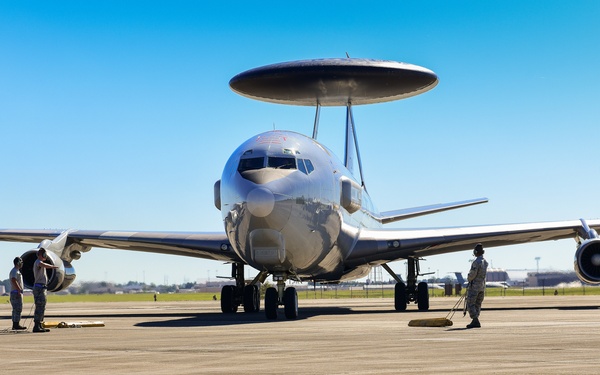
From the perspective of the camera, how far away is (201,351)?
12547mm

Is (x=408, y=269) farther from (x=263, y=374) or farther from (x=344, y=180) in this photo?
(x=263, y=374)

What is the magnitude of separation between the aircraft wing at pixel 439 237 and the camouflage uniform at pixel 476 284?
10042 millimetres

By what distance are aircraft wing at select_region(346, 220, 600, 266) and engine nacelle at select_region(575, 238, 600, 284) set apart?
2.84 feet

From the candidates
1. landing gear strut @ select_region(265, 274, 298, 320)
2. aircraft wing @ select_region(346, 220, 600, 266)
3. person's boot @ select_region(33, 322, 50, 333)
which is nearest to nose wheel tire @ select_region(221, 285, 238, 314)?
aircraft wing @ select_region(346, 220, 600, 266)

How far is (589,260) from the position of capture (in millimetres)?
28734

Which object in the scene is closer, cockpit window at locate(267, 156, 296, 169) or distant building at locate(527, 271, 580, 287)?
cockpit window at locate(267, 156, 296, 169)

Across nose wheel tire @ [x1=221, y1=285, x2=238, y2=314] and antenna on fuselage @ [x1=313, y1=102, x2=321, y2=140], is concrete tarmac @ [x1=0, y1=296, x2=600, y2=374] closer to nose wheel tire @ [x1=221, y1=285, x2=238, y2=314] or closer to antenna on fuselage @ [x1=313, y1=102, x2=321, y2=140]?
nose wheel tire @ [x1=221, y1=285, x2=238, y2=314]

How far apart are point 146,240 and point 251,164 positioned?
8824 mm

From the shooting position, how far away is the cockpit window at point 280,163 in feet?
74.8

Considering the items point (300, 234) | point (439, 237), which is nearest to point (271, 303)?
point (300, 234)

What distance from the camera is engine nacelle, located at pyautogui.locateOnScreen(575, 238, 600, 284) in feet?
93.7

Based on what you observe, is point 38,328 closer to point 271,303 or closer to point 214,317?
point 271,303

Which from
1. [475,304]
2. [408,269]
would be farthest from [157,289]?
[475,304]

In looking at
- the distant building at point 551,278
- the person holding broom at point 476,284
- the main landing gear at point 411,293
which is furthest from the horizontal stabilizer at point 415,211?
the distant building at point 551,278
